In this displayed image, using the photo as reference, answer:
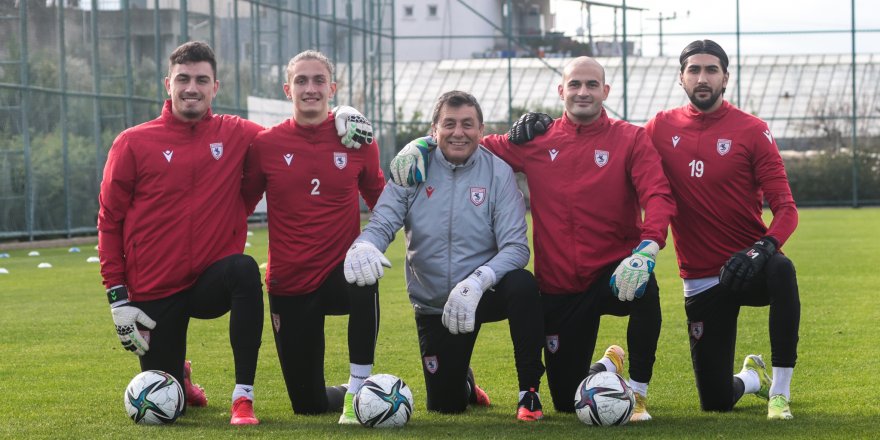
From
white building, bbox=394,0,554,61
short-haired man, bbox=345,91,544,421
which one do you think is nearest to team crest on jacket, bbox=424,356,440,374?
short-haired man, bbox=345,91,544,421

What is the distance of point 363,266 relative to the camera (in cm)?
636

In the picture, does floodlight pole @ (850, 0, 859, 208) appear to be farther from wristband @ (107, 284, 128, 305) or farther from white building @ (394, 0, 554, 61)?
wristband @ (107, 284, 128, 305)

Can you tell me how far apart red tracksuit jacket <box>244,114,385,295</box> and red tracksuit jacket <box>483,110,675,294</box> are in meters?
1.05

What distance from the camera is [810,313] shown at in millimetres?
11453

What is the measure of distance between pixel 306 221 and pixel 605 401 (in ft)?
6.21

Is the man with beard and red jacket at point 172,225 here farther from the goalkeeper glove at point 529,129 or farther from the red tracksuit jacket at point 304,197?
the goalkeeper glove at point 529,129

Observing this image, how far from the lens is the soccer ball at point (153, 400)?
21.1 feet

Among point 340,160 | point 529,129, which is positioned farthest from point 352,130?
point 529,129

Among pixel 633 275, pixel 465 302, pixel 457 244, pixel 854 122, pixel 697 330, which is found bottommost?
pixel 697 330

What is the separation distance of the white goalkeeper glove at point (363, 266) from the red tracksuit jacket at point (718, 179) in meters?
1.82

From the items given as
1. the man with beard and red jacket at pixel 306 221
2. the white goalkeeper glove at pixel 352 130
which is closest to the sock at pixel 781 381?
the man with beard and red jacket at pixel 306 221

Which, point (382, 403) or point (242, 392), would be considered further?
point (242, 392)

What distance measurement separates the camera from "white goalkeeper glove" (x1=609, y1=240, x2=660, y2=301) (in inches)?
248

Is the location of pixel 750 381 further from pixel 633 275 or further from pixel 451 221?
pixel 451 221
